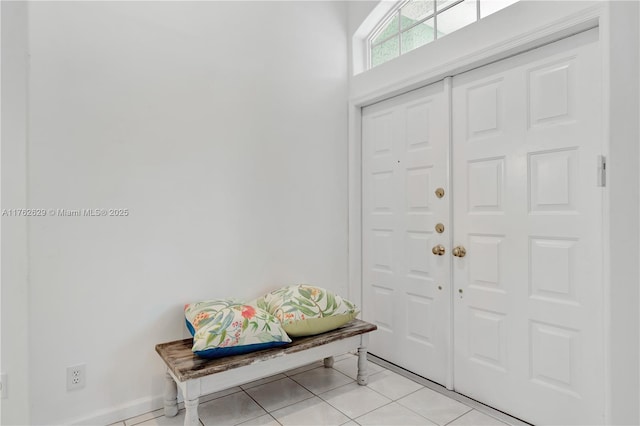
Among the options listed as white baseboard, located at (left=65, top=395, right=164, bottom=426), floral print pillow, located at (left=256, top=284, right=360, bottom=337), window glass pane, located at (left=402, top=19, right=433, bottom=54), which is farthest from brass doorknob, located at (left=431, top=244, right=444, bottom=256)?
white baseboard, located at (left=65, top=395, right=164, bottom=426)

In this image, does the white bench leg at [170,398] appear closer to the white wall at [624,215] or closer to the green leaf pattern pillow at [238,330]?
the green leaf pattern pillow at [238,330]

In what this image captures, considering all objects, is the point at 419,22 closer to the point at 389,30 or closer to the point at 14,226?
the point at 389,30

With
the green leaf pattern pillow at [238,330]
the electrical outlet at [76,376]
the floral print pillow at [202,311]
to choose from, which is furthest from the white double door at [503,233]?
the electrical outlet at [76,376]

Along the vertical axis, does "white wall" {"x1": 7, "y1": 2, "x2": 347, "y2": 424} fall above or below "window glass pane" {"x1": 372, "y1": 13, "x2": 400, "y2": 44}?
below

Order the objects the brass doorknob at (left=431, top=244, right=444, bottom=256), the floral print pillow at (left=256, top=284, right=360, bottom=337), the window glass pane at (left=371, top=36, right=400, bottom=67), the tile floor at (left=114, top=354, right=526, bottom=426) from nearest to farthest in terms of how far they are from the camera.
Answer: the tile floor at (left=114, top=354, right=526, bottom=426) < the floral print pillow at (left=256, top=284, right=360, bottom=337) < the brass doorknob at (left=431, top=244, right=444, bottom=256) < the window glass pane at (left=371, top=36, right=400, bottom=67)

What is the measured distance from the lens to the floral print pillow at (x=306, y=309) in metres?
2.19

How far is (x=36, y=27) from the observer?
184 centimetres

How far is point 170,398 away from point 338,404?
97 centimetres

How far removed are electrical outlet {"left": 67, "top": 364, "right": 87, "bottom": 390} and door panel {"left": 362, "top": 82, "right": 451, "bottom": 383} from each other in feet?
6.33

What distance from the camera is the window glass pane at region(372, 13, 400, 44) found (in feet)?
9.22

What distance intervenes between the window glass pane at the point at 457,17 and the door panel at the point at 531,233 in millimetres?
344

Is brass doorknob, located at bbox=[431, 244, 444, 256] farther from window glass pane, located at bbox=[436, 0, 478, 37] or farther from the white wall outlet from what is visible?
the white wall outlet

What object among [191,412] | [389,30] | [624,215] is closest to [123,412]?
[191,412]

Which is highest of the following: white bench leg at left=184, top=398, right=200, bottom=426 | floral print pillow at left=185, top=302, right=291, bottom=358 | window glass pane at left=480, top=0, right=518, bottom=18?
window glass pane at left=480, top=0, right=518, bottom=18
